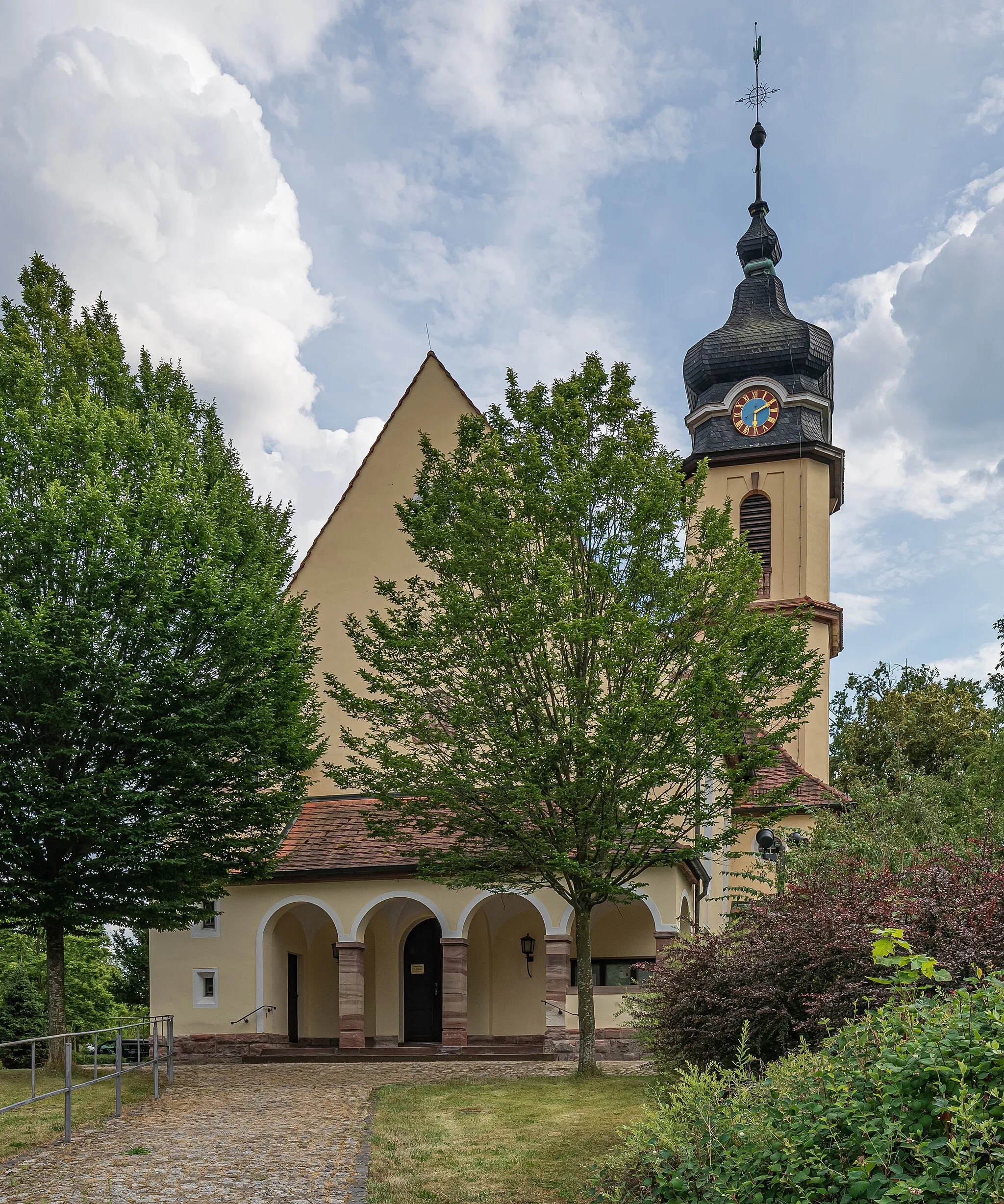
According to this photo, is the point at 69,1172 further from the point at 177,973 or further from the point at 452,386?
the point at 452,386

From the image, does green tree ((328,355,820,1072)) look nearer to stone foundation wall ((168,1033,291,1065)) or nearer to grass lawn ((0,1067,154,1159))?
grass lawn ((0,1067,154,1159))

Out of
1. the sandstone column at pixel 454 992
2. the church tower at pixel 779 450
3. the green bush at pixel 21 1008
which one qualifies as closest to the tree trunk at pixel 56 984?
the green bush at pixel 21 1008

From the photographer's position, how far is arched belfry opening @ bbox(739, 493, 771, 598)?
3947 cm

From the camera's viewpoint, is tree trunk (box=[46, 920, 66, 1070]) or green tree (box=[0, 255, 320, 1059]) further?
tree trunk (box=[46, 920, 66, 1070])

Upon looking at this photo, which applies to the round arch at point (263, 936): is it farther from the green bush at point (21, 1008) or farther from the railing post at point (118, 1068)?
the railing post at point (118, 1068)

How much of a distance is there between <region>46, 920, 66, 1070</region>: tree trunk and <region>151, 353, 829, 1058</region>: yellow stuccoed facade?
15.5ft

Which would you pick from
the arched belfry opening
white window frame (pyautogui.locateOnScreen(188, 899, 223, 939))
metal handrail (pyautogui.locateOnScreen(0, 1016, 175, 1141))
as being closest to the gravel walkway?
metal handrail (pyautogui.locateOnScreen(0, 1016, 175, 1141))


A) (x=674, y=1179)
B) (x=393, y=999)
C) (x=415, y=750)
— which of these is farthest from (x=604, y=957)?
(x=674, y=1179)

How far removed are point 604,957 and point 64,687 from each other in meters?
12.3

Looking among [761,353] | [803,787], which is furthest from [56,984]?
[761,353]

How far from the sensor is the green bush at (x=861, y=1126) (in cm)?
522

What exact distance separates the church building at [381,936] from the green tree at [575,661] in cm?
178

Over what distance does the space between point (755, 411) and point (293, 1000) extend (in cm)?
2576

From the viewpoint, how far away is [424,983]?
969 inches
